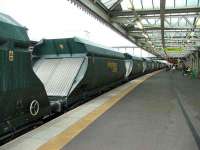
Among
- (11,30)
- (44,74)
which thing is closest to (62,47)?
(44,74)

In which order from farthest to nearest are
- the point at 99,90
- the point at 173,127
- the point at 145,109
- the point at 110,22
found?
the point at 110,22
the point at 99,90
the point at 145,109
the point at 173,127

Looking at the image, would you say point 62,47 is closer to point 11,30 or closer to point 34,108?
point 34,108

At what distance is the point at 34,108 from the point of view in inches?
245

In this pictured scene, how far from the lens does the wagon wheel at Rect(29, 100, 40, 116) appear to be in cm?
608

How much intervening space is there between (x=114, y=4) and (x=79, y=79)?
12.3m

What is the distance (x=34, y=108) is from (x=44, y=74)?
356cm

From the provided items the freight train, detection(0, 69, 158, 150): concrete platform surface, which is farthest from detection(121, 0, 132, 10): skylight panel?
detection(0, 69, 158, 150): concrete platform surface

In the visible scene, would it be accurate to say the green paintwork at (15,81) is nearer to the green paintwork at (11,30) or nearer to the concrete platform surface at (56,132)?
the green paintwork at (11,30)

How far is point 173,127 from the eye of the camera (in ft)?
21.7

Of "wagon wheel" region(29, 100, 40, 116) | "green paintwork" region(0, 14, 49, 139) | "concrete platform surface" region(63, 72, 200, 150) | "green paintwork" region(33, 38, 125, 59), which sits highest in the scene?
"green paintwork" region(33, 38, 125, 59)

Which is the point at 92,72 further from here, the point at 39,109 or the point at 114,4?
the point at 114,4

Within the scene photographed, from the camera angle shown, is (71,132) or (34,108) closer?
(71,132)

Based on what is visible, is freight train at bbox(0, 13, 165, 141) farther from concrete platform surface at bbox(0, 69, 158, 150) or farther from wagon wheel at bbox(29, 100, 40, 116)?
concrete platform surface at bbox(0, 69, 158, 150)

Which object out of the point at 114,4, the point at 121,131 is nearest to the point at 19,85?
the point at 121,131
